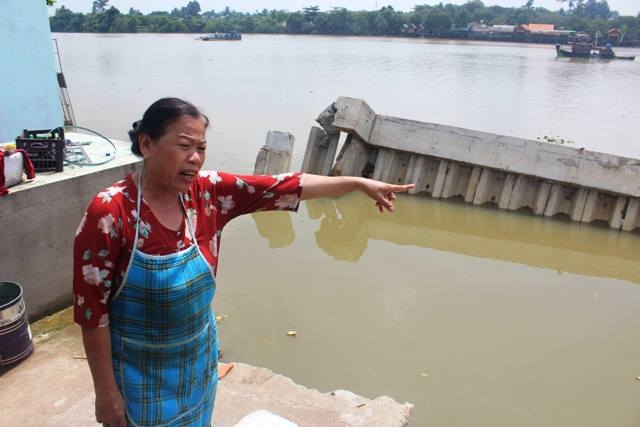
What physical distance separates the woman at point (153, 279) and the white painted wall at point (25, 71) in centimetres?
595

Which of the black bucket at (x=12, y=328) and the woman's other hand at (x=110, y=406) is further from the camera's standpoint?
the black bucket at (x=12, y=328)

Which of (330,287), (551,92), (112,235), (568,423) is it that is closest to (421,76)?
(551,92)

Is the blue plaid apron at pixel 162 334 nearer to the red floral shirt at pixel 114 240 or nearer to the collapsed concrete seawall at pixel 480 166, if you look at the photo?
the red floral shirt at pixel 114 240

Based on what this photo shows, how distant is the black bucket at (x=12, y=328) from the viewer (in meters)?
3.61

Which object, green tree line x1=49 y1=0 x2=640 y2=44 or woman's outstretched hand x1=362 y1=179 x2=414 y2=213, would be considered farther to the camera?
green tree line x1=49 y1=0 x2=640 y2=44

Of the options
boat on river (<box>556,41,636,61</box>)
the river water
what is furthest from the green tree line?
the river water

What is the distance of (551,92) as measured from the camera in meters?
24.4

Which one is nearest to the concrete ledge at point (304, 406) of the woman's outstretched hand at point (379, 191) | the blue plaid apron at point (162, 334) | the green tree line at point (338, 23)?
the blue plaid apron at point (162, 334)

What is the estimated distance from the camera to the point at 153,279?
5.48 ft

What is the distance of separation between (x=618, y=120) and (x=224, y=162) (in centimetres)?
1379

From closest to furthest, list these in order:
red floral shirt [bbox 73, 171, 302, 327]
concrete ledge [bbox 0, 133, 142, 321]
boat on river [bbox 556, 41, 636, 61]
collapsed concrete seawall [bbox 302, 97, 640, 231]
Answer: red floral shirt [bbox 73, 171, 302, 327], concrete ledge [bbox 0, 133, 142, 321], collapsed concrete seawall [bbox 302, 97, 640, 231], boat on river [bbox 556, 41, 636, 61]

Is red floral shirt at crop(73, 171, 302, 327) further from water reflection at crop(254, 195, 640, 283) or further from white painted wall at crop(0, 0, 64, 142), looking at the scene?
white painted wall at crop(0, 0, 64, 142)

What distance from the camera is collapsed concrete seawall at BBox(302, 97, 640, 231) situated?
7.72 metres

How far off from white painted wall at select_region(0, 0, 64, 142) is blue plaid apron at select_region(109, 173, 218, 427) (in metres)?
6.00
